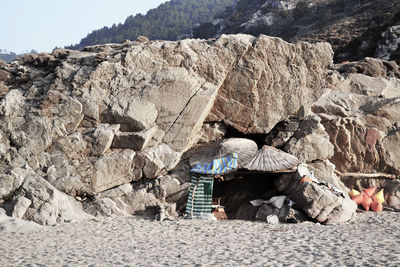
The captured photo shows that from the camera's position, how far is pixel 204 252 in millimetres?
7227

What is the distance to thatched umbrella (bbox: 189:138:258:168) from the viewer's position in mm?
11469

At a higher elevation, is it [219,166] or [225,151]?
[225,151]

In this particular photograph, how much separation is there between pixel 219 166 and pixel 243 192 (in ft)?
6.41

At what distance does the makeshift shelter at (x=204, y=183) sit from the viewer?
10.8m

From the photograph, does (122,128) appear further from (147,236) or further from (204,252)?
(204,252)

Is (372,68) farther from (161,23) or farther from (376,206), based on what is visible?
(161,23)

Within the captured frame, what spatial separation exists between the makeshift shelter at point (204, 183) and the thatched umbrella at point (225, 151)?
0.64 feet

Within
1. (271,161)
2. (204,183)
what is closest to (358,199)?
(271,161)

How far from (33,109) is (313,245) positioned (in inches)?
350

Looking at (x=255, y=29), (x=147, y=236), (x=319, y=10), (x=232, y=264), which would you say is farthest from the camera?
(x=255, y=29)

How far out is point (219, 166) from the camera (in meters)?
11.2

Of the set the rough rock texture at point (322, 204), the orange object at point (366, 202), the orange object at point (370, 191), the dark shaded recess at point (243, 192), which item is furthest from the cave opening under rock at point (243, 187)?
the orange object at point (370, 191)

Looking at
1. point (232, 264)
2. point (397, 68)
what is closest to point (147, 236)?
point (232, 264)

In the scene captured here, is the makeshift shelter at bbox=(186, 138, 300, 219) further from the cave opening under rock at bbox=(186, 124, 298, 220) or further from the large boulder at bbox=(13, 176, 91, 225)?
the large boulder at bbox=(13, 176, 91, 225)
